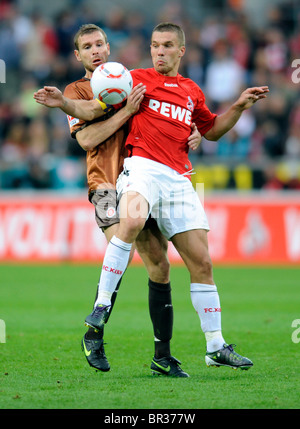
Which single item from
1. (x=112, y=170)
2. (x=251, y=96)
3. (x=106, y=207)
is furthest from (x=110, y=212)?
(x=251, y=96)

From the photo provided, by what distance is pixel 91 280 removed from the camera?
1263 centimetres

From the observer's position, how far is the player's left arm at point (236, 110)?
637 centimetres

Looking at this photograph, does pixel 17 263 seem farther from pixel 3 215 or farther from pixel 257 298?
pixel 257 298

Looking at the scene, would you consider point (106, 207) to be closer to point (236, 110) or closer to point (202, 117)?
point (202, 117)

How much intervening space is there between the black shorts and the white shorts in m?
0.10

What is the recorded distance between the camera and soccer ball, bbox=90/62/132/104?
19.4 ft

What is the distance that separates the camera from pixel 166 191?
6.04 meters

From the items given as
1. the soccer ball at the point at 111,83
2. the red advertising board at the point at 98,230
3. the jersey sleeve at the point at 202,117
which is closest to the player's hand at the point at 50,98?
the soccer ball at the point at 111,83

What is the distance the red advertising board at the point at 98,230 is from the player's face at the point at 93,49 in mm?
8700

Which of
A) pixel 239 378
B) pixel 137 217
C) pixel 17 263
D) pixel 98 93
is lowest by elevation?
pixel 17 263

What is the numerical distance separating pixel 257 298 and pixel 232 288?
96cm

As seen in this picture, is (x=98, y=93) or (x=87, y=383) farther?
(x=98, y=93)
